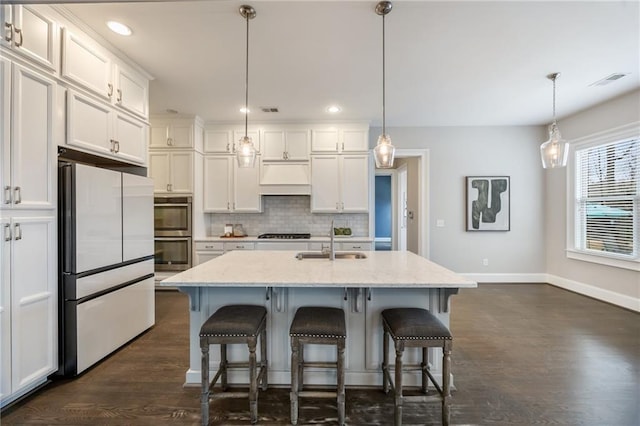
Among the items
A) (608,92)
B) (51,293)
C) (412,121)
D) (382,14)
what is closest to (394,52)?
(382,14)

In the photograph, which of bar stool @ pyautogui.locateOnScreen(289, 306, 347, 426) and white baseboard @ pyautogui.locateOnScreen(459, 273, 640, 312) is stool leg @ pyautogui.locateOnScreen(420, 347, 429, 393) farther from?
white baseboard @ pyautogui.locateOnScreen(459, 273, 640, 312)

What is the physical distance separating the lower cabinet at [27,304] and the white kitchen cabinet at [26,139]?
0.15m

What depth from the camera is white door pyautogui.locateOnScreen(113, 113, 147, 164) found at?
8.85 ft

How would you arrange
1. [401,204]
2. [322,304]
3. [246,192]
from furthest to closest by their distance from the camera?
[401,204]
[246,192]
[322,304]

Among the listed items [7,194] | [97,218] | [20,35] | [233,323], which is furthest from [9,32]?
[233,323]

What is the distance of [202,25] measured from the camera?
2324 millimetres

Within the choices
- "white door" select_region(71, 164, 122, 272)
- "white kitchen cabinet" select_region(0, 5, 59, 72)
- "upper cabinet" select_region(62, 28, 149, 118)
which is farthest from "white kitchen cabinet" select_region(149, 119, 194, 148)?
"white kitchen cabinet" select_region(0, 5, 59, 72)

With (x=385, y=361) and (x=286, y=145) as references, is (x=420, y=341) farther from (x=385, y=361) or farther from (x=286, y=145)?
(x=286, y=145)

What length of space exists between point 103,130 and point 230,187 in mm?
2287

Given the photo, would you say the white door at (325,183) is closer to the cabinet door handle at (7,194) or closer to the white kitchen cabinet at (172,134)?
the white kitchen cabinet at (172,134)

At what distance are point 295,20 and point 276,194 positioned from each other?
2708 millimetres

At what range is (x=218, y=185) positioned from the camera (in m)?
4.77

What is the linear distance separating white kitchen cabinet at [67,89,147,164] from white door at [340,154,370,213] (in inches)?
108

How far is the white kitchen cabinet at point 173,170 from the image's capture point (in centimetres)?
448
